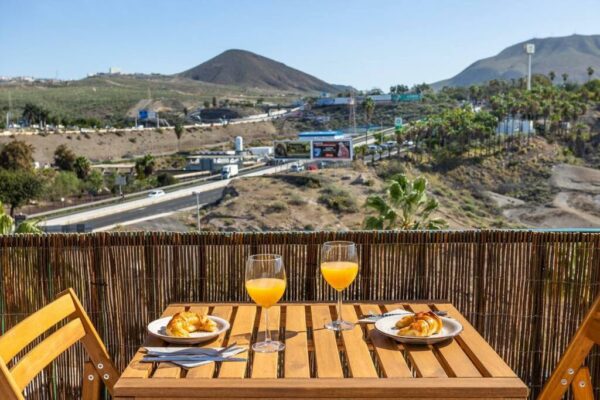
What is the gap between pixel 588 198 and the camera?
53.8 m

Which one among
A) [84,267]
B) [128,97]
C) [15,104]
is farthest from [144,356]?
[128,97]

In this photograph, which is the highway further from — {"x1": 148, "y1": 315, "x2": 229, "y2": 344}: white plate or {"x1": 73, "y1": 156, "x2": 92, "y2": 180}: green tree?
{"x1": 148, "y1": 315, "x2": 229, "y2": 344}: white plate

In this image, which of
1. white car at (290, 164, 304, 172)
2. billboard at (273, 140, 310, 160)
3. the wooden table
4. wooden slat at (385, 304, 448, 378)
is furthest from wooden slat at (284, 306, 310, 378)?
white car at (290, 164, 304, 172)

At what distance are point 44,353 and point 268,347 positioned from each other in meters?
0.77

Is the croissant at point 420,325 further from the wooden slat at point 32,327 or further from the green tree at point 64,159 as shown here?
the green tree at point 64,159

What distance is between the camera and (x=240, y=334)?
243 cm

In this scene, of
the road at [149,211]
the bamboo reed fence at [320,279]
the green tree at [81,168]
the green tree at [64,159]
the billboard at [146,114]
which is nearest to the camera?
the bamboo reed fence at [320,279]

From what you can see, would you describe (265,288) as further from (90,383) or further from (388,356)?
(90,383)

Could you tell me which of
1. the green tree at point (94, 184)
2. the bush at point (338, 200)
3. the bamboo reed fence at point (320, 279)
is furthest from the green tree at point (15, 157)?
the bamboo reed fence at point (320, 279)

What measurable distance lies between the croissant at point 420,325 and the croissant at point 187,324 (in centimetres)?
66

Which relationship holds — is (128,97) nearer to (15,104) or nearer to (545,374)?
(15,104)

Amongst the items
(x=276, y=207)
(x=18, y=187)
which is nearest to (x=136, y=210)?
(x=18, y=187)

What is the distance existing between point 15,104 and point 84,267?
95.5 m

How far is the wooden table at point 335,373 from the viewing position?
1.96 metres
